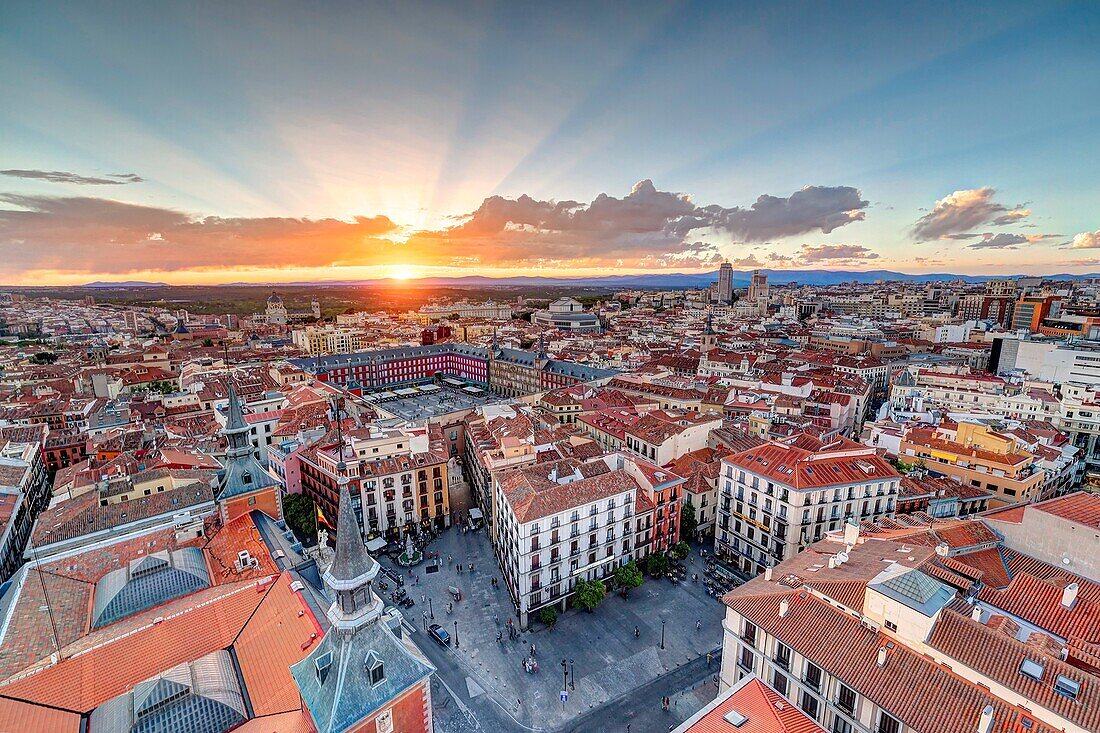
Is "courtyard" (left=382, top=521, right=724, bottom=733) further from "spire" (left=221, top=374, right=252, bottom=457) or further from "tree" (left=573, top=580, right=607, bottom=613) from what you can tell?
"spire" (left=221, top=374, right=252, bottom=457)

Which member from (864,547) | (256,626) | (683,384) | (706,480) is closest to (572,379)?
(683,384)

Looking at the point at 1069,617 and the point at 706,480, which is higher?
→ the point at 1069,617

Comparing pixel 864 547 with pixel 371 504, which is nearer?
pixel 864 547

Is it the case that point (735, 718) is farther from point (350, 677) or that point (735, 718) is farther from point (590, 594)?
point (590, 594)

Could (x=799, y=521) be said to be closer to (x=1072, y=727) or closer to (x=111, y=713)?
(x=1072, y=727)

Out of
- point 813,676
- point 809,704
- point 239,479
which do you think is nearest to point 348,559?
point 813,676

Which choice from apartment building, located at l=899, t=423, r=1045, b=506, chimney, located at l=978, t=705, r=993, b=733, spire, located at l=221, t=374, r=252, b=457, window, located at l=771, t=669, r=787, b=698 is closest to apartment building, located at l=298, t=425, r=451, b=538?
spire, located at l=221, t=374, r=252, b=457

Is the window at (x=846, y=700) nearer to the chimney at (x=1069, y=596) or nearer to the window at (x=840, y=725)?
the window at (x=840, y=725)
